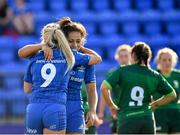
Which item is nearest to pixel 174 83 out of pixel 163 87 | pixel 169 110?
pixel 169 110

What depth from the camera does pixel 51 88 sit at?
679 cm

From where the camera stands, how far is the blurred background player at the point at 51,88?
6.75m

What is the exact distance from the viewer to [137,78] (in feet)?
27.1

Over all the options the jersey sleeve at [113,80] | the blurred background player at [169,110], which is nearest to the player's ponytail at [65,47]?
the jersey sleeve at [113,80]

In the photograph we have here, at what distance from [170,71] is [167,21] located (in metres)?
7.76

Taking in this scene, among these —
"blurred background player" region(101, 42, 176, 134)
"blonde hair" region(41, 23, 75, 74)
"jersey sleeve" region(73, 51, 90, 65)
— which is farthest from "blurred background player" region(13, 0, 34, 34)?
"blonde hair" region(41, 23, 75, 74)

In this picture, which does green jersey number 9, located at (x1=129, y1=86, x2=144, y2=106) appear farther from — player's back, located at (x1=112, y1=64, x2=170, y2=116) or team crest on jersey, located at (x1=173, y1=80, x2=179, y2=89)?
team crest on jersey, located at (x1=173, y1=80, x2=179, y2=89)

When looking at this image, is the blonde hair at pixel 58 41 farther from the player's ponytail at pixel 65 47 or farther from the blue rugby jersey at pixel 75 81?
the blue rugby jersey at pixel 75 81

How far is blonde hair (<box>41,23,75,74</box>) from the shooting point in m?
6.77

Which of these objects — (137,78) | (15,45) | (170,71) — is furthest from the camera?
(15,45)

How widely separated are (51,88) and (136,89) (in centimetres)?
176

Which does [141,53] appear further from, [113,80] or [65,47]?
[65,47]

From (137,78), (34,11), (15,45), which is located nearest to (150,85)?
(137,78)

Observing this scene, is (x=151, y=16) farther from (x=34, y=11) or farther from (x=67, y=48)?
(x=67, y=48)
